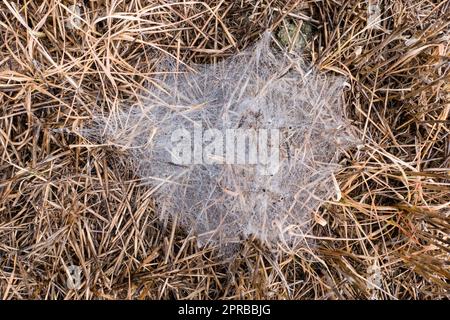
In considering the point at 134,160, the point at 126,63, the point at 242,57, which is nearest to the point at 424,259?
the point at 242,57

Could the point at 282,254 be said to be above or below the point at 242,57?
below

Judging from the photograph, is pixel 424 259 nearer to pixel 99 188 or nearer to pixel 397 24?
pixel 397 24

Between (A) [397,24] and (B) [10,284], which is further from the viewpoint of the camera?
(A) [397,24]
